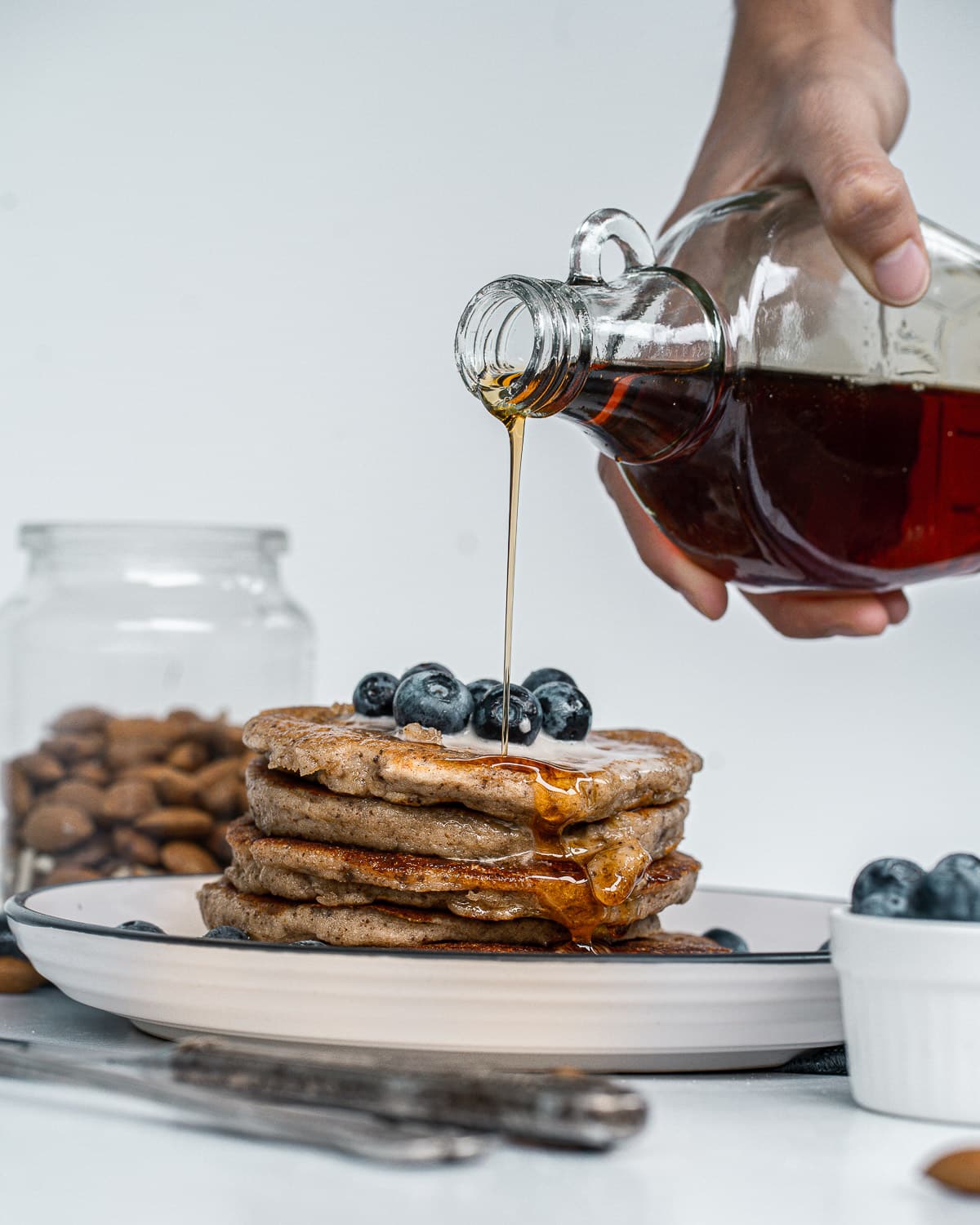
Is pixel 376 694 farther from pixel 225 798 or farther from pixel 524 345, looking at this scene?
pixel 225 798

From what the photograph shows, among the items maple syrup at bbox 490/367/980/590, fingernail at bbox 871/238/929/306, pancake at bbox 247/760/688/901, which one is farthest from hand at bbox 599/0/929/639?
pancake at bbox 247/760/688/901

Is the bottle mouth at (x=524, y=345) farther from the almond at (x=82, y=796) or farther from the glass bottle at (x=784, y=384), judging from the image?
the almond at (x=82, y=796)

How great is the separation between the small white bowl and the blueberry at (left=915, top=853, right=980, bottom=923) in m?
0.01

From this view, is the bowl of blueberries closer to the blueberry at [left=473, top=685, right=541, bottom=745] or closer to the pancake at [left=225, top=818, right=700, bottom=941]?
the pancake at [left=225, top=818, right=700, bottom=941]

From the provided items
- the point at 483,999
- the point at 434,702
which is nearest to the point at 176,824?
the point at 434,702

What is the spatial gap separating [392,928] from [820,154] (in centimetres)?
75

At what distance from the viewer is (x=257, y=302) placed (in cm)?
300

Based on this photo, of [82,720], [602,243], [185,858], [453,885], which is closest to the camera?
[453,885]

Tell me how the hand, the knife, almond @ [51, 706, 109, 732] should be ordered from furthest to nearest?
almond @ [51, 706, 109, 732] → the hand → the knife

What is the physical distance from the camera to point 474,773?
106 cm

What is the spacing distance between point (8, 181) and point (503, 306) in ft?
6.91

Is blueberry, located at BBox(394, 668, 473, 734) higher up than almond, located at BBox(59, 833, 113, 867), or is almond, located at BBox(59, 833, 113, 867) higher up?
blueberry, located at BBox(394, 668, 473, 734)

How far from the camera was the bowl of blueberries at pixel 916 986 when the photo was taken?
852 mm

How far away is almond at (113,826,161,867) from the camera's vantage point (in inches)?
68.6
